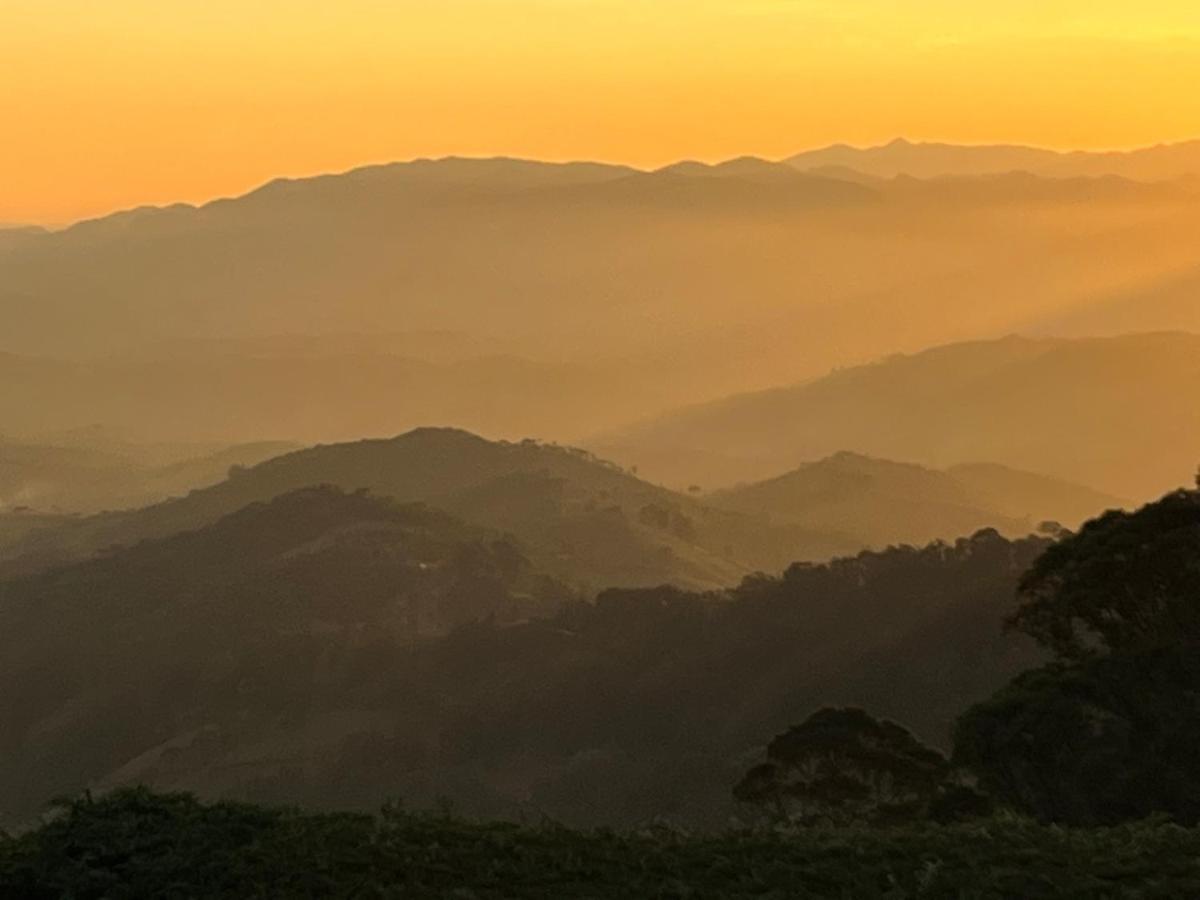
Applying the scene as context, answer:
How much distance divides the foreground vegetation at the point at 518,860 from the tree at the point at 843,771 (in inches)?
646

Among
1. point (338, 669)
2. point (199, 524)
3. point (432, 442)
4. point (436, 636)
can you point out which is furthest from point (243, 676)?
point (432, 442)

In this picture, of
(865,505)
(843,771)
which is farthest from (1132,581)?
(865,505)

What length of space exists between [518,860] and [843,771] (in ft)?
62.6

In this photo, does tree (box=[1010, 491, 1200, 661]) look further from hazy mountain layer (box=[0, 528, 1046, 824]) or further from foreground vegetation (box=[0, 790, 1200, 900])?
hazy mountain layer (box=[0, 528, 1046, 824])

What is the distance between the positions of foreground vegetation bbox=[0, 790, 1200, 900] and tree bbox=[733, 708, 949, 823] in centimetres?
1640

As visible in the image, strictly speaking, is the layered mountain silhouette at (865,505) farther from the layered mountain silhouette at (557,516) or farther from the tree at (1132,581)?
the tree at (1132,581)

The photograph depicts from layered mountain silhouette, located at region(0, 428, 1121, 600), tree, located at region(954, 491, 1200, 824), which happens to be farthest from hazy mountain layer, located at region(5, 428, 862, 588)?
tree, located at region(954, 491, 1200, 824)

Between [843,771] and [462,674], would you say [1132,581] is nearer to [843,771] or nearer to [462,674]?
[843,771]

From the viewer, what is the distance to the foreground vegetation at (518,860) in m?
14.5

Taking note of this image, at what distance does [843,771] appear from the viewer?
109 ft

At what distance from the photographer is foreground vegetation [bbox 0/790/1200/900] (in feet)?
47.6

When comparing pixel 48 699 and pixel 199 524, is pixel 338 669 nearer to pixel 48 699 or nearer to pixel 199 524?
pixel 48 699

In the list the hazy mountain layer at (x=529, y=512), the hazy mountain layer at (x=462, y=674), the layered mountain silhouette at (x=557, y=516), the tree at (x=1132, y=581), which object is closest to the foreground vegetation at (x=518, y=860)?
the tree at (x=1132, y=581)

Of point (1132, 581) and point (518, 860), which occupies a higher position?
point (1132, 581)
